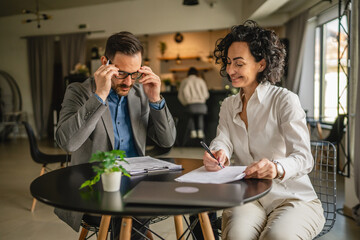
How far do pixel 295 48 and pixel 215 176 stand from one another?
20.4ft

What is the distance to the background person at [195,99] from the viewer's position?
6578 mm

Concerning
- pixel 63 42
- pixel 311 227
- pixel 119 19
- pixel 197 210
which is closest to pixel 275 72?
pixel 311 227

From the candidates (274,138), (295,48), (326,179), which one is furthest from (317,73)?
(274,138)

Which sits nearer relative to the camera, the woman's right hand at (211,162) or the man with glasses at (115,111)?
the woman's right hand at (211,162)

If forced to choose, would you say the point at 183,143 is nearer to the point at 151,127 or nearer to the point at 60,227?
the point at 60,227

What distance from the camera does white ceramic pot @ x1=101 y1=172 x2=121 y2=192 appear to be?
1046 mm

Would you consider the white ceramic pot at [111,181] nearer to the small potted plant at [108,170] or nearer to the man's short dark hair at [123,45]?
the small potted plant at [108,170]

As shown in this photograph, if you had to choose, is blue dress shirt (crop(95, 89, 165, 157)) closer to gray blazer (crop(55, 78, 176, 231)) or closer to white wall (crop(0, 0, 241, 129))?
gray blazer (crop(55, 78, 176, 231))

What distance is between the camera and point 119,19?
8.44 meters

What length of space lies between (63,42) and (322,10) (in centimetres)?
676

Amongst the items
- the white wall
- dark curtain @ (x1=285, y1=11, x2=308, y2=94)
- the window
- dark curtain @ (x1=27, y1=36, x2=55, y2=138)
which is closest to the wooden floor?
the window

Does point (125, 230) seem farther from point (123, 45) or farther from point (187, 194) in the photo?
point (123, 45)

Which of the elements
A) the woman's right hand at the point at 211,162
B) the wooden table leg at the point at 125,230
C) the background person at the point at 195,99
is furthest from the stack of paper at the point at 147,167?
the background person at the point at 195,99

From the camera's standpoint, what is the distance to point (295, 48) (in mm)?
6742
